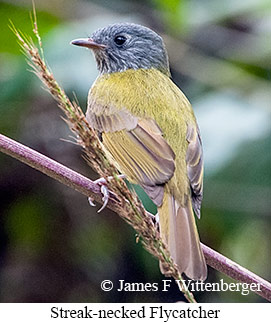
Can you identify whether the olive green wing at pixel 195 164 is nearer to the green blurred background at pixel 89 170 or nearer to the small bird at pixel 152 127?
the small bird at pixel 152 127

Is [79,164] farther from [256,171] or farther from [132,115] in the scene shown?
[256,171]

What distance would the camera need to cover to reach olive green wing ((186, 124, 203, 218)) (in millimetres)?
2621

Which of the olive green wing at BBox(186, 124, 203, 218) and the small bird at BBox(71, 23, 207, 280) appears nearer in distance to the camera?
the small bird at BBox(71, 23, 207, 280)

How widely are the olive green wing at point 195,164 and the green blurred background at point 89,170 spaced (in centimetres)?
11

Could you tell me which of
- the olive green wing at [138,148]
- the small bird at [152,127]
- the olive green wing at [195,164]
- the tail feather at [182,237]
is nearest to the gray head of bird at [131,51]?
the small bird at [152,127]

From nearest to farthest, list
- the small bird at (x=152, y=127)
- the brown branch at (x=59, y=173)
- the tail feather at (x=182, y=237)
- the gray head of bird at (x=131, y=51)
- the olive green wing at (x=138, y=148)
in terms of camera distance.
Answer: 1. the brown branch at (x=59, y=173)
2. the tail feather at (x=182, y=237)
3. the small bird at (x=152, y=127)
4. the olive green wing at (x=138, y=148)
5. the gray head of bird at (x=131, y=51)

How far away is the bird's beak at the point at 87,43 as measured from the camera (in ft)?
10.1

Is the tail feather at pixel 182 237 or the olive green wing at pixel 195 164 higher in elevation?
the olive green wing at pixel 195 164

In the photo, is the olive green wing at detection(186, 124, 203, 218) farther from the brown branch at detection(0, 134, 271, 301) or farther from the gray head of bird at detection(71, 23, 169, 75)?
the gray head of bird at detection(71, 23, 169, 75)

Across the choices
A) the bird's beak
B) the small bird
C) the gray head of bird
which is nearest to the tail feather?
the small bird

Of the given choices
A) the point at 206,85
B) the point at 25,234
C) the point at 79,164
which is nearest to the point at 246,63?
the point at 206,85

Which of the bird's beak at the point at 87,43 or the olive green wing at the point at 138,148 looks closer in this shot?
the olive green wing at the point at 138,148

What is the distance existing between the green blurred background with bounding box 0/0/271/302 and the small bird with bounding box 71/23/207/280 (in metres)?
0.08
